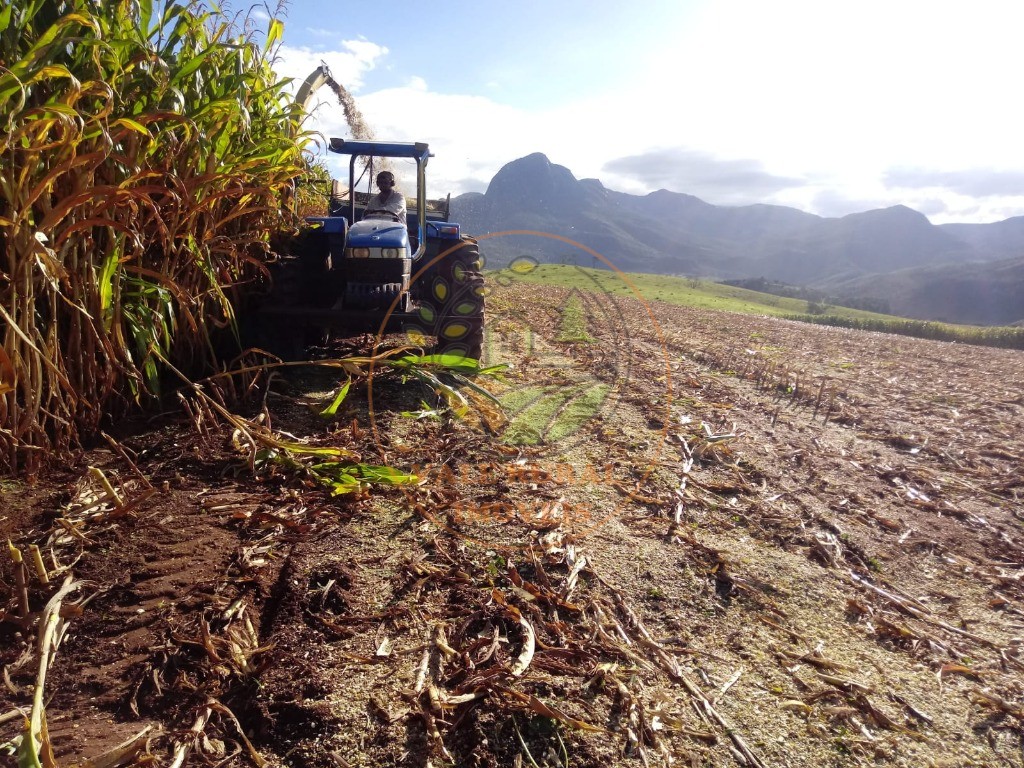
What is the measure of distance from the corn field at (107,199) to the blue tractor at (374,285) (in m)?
0.84

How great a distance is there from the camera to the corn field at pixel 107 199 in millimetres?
2207

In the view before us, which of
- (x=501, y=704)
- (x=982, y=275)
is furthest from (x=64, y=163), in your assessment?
(x=982, y=275)

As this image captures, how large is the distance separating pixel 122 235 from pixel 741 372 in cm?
685

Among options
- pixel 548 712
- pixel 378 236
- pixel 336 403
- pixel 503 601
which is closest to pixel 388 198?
pixel 378 236

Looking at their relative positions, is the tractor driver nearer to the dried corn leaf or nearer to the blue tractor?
the blue tractor

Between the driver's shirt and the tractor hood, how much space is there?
2.41 ft

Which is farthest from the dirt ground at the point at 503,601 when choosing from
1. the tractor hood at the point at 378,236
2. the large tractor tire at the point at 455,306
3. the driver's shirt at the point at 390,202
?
the driver's shirt at the point at 390,202

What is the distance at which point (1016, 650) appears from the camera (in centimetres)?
240

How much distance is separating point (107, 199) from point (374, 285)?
2407 millimetres

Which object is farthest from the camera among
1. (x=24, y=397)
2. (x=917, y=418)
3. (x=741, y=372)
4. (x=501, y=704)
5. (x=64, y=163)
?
(x=741, y=372)

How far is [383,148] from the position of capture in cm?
571

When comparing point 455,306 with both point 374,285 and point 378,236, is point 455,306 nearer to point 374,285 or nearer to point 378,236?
point 374,285

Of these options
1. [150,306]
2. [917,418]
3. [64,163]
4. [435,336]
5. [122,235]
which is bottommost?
[917,418]

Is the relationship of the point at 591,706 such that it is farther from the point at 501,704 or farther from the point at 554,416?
the point at 554,416
